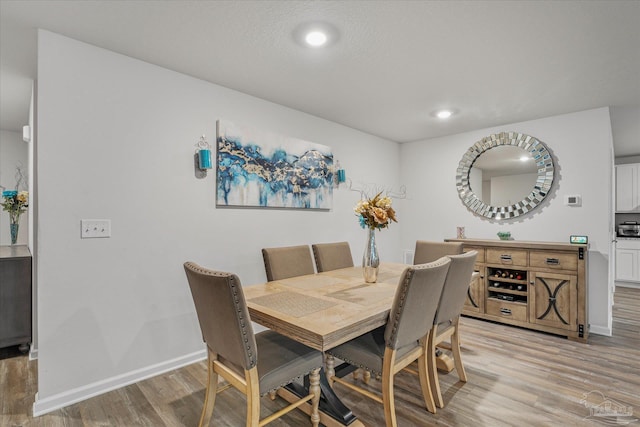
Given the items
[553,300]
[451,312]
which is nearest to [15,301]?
[451,312]

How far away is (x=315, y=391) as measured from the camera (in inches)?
68.8

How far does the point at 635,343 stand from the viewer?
3070 mm

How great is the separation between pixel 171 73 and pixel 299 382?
8.28ft

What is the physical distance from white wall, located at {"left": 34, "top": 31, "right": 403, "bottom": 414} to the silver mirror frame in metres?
2.88

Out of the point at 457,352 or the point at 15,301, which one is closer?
the point at 457,352

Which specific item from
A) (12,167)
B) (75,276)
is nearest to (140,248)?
(75,276)

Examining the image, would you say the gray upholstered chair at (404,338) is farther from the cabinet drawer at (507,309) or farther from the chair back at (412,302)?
the cabinet drawer at (507,309)

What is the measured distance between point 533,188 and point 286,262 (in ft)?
10.1

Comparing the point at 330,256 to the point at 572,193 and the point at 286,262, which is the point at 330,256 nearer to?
the point at 286,262

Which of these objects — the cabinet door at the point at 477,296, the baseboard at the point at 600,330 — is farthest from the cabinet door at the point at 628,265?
the cabinet door at the point at 477,296

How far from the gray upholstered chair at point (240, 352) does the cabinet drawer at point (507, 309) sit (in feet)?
8.78

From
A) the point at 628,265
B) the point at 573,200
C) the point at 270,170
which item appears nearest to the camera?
the point at 270,170

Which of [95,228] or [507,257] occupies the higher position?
[95,228]

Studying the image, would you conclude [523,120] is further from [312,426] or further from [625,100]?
[312,426]
